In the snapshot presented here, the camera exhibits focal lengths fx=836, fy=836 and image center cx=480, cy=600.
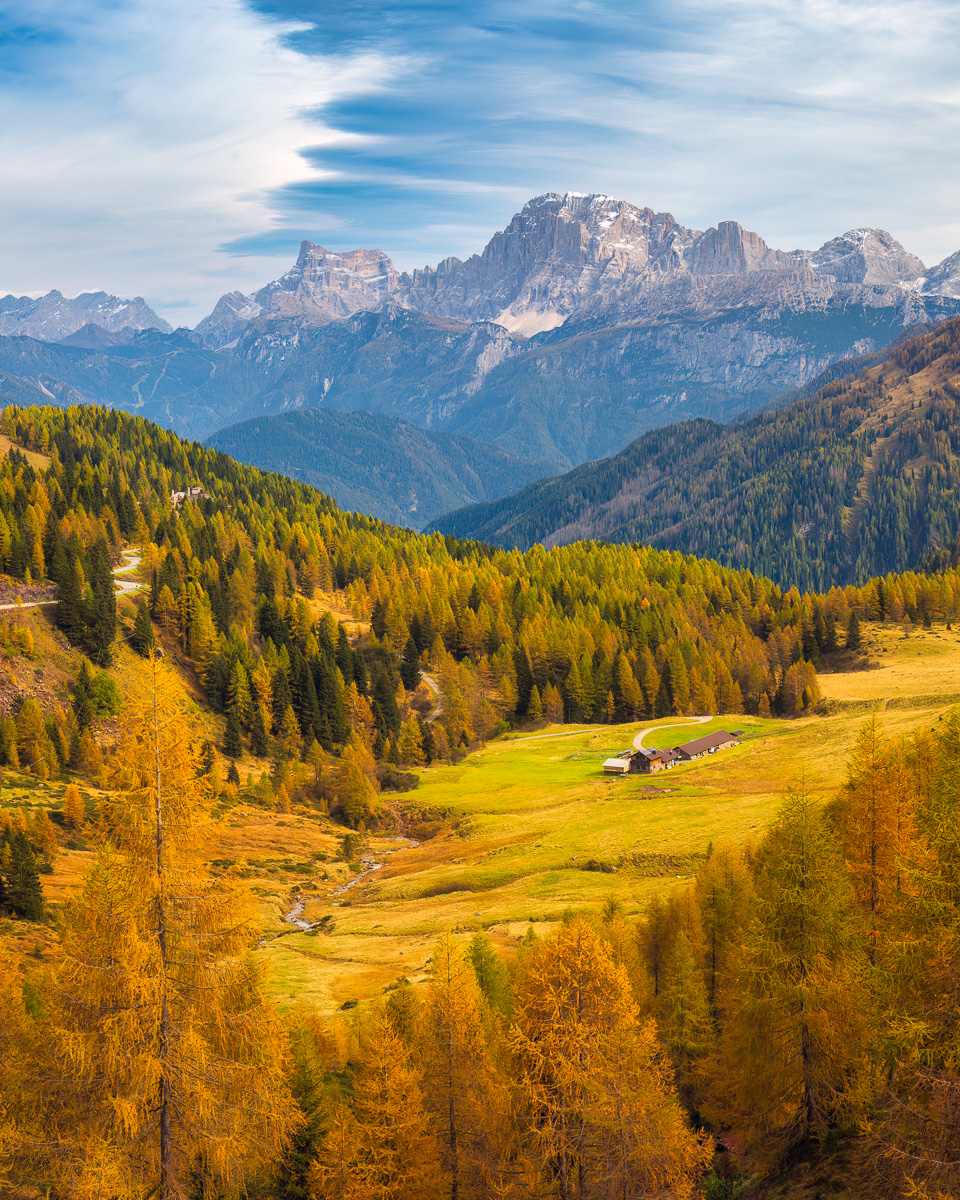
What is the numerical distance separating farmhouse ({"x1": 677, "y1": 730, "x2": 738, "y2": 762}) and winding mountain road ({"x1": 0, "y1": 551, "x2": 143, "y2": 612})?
3586 inches

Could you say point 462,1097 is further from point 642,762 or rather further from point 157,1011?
point 642,762

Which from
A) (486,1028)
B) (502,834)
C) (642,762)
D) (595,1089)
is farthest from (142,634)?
(595,1089)

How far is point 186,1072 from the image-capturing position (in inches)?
770

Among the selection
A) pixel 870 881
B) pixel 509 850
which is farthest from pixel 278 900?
pixel 870 881

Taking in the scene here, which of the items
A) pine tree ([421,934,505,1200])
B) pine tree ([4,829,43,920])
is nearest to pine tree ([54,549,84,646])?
pine tree ([4,829,43,920])

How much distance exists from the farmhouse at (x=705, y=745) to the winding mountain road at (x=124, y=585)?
299ft

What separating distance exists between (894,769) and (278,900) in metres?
59.2

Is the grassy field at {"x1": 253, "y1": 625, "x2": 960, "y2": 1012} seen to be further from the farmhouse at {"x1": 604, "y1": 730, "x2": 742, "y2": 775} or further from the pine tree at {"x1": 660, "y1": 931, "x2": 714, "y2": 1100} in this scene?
the pine tree at {"x1": 660, "y1": 931, "x2": 714, "y2": 1100}

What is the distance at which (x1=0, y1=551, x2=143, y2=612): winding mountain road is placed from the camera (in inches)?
4443

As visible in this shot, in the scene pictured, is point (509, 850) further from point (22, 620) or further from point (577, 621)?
point (577, 621)

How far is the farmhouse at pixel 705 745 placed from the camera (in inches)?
4513

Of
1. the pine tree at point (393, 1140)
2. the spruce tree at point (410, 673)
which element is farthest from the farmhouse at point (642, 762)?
the pine tree at point (393, 1140)

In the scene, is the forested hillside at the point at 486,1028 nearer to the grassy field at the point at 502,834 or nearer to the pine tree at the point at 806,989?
the pine tree at the point at 806,989

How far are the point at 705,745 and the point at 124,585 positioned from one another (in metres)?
98.5
